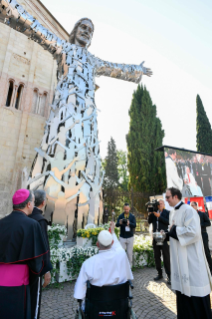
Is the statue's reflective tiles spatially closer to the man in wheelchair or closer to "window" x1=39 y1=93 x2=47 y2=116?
the man in wheelchair

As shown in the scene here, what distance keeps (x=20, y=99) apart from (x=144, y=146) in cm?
1217

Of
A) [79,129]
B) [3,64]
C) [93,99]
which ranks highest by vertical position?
[3,64]

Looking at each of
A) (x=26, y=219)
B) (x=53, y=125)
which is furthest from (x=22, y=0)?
(x=26, y=219)

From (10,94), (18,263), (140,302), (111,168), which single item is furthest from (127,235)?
(111,168)

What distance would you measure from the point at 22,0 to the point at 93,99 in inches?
293

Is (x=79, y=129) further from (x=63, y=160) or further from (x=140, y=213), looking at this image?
(x=140, y=213)

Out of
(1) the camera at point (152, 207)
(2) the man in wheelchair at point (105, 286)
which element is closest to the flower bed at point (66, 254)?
(1) the camera at point (152, 207)

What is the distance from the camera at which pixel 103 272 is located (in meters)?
1.78

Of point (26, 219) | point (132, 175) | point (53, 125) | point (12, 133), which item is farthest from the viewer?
point (132, 175)

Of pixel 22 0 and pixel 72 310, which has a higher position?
pixel 22 0

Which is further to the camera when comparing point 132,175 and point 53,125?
point 132,175

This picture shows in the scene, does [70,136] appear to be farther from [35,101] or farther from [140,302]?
[35,101]

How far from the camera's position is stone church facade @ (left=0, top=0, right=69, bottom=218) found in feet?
24.7

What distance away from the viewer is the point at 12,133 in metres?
7.79
